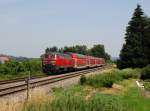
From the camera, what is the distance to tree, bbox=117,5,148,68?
69875mm

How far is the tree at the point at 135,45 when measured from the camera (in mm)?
69875

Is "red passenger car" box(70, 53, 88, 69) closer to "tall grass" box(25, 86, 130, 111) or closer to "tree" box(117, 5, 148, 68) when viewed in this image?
"tree" box(117, 5, 148, 68)

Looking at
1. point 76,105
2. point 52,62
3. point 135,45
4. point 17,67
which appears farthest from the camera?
point 135,45

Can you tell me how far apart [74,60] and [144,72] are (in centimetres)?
2256

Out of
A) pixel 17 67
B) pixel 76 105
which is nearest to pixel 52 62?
pixel 17 67

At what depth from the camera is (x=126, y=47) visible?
72.0 m

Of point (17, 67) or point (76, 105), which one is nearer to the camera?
point (76, 105)

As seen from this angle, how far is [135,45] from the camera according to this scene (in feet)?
235

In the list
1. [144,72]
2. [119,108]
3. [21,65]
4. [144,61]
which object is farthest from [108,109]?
[144,61]

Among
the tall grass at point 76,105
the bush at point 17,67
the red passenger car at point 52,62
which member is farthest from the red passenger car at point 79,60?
the tall grass at point 76,105

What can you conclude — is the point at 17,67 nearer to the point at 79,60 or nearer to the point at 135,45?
the point at 79,60

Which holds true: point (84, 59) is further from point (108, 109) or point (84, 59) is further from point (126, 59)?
point (108, 109)

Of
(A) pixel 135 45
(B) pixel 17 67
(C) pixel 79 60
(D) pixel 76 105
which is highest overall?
(A) pixel 135 45

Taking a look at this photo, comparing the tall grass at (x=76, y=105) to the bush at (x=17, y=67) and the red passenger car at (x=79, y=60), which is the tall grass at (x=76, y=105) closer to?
the bush at (x=17, y=67)
